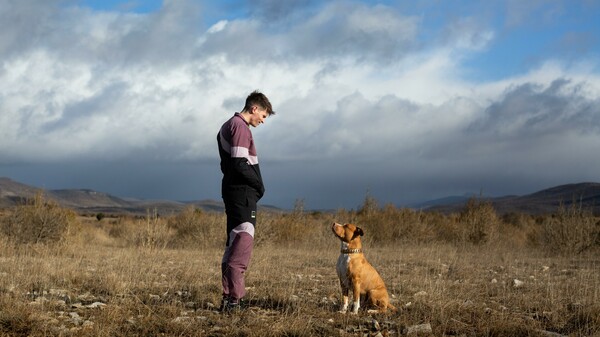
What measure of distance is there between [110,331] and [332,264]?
827cm

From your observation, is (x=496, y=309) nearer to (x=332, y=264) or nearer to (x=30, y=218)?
(x=332, y=264)

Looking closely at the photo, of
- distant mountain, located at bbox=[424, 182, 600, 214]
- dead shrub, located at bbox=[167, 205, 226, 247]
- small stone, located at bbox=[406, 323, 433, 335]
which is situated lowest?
small stone, located at bbox=[406, 323, 433, 335]

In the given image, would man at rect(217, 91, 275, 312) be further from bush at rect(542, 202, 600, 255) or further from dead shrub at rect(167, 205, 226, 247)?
Answer: bush at rect(542, 202, 600, 255)

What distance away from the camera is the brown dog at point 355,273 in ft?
23.0

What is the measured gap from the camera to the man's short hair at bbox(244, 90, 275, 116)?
22.8 ft

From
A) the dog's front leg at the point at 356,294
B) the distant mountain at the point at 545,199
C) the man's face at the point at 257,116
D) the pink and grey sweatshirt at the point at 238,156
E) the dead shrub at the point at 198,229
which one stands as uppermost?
the distant mountain at the point at 545,199

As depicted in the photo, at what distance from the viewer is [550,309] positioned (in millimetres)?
7418

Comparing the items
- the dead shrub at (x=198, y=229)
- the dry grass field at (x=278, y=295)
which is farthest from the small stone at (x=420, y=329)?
the dead shrub at (x=198, y=229)

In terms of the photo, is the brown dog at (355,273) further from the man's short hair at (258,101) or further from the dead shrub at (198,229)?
the dead shrub at (198,229)

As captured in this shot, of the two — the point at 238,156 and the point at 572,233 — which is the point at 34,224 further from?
the point at 572,233

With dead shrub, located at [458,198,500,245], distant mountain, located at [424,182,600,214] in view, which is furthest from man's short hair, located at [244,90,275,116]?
distant mountain, located at [424,182,600,214]

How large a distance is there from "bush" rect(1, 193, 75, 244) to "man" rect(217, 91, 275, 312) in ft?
41.3

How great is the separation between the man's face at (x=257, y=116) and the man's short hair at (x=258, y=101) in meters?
0.05

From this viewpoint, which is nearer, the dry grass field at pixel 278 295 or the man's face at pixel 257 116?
the dry grass field at pixel 278 295
